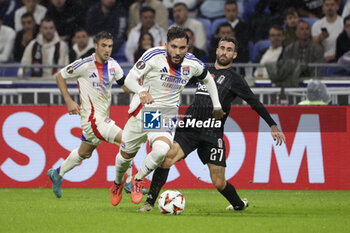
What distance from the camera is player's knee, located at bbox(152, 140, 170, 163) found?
24.8ft

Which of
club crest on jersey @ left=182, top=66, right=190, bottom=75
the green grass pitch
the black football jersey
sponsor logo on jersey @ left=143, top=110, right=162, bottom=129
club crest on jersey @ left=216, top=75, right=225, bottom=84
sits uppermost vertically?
club crest on jersey @ left=182, top=66, right=190, bottom=75

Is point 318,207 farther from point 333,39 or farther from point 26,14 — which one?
point 26,14

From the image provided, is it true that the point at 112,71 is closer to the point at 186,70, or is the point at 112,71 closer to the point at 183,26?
the point at 186,70

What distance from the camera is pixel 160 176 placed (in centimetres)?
776

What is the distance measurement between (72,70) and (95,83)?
38 centimetres

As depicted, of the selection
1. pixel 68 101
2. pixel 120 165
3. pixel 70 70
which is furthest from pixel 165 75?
pixel 70 70

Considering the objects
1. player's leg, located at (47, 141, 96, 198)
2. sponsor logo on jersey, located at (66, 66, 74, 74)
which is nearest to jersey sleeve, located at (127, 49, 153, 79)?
sponsor logo on jersey, located at (66, 66, 74, 74)

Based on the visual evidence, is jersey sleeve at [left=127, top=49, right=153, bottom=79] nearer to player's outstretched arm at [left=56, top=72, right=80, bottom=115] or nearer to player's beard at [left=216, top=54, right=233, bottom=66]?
player's beard at [left=216, top=54, right=233, bottom=66]

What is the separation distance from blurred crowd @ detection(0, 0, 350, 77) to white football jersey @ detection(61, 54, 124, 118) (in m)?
4.89

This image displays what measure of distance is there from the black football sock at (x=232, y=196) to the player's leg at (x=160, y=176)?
638 millimetres

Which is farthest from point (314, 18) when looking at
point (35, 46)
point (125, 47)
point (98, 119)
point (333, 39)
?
point (98, 119)

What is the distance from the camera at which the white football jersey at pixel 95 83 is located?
9.90m

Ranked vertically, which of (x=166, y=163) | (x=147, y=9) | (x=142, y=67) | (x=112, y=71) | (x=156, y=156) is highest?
(x=147, y=9)

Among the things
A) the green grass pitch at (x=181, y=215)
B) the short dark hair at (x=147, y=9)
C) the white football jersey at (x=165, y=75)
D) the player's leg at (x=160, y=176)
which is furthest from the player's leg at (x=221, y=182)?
the short dark hair at (x=147, y=9)
